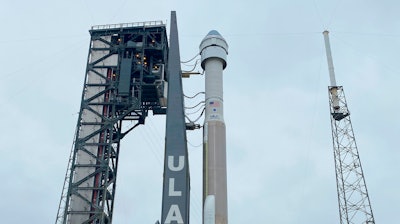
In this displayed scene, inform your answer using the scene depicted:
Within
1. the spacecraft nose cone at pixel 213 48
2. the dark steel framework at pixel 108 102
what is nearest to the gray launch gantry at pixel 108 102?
the dark steel framework at pixel 108 102

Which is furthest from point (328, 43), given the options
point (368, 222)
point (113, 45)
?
point (113, 45)

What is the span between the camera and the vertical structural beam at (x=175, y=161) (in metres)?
35.0

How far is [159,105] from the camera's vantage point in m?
60.6

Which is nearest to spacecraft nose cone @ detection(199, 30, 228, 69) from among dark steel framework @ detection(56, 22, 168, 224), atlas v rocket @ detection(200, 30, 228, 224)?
atlas v rocket @ detection(200, 30, 228, 224)

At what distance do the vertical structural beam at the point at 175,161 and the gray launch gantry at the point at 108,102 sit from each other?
10.1 meters

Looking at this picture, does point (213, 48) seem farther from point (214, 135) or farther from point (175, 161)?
point (175, 161)

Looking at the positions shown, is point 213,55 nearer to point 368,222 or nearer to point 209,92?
point 209,92

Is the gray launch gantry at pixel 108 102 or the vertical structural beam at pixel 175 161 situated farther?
the gray launch gantry at pixel 108 102

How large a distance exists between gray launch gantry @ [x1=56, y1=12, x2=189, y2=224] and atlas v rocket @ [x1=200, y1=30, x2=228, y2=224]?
9079 mm

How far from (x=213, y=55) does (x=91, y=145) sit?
2177 cm

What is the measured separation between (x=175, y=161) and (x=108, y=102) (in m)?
23.0

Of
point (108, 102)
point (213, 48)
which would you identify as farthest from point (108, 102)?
point (213, 48)

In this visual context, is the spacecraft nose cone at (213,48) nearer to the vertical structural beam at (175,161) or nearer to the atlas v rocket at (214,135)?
the atlas v rocket at (214,135)

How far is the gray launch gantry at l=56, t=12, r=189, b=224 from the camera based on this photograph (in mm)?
53188
